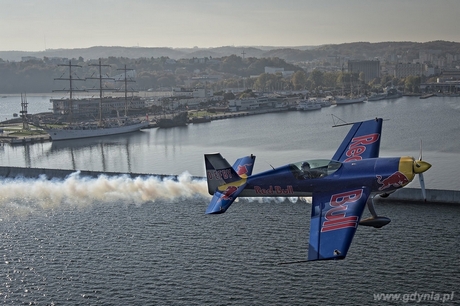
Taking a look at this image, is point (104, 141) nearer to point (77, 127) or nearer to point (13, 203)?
point (77, 127)

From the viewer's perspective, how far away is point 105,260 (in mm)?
30844

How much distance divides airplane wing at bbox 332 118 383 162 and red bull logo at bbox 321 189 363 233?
11.7ft

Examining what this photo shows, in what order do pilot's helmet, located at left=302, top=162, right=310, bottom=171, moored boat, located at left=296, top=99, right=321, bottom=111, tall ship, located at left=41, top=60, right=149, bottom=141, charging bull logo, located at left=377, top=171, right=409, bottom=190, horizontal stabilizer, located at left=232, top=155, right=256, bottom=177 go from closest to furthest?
charging bull logo, located at left=377, top=171, right=409, bottom=190, pilot's helmet, located at left=302, top=162, right=310, bottom=171, horizontal stabilizer, located at left=232, top=155, right=256, bottom=177, tall ship, located at left=41, top=60, right=149, bottom=141, moored boat, located at left=296, top=99, right=321, bottom=111

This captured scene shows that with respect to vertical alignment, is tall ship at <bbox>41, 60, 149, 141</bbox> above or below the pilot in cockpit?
below

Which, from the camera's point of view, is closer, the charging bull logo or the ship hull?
the charging bull logo

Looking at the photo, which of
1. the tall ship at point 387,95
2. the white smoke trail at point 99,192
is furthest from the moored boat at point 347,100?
the white smoke trail at point 99,192

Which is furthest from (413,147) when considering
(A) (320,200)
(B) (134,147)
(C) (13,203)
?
(A) (320,200)

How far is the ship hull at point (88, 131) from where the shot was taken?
9975 cm

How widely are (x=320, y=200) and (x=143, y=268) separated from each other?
1016 cm

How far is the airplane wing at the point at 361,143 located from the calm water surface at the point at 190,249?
5.54 metres

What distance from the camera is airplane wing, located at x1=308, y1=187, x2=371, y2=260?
19703mm

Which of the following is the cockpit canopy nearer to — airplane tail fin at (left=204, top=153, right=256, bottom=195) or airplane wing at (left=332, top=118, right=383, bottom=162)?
airplane wing at (left=332, top=118, right=383, bottom=162)

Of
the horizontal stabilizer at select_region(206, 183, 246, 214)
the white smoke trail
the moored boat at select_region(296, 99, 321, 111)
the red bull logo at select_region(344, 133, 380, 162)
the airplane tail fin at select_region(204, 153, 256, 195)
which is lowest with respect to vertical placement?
the white smoke trail

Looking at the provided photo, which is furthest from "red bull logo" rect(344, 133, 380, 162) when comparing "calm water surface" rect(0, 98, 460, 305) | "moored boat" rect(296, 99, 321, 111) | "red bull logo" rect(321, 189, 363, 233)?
"moored boat" rect(296, 99, 321, 111)
